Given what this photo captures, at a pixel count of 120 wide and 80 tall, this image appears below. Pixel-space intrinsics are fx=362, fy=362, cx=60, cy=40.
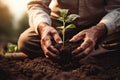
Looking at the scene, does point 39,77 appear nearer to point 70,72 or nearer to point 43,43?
point 70,72

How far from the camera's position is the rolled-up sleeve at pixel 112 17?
11.5 ft

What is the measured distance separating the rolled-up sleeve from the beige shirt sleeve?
0.60m

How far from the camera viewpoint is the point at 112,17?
3594 mm

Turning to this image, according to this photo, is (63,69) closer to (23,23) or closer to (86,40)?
(86,40)

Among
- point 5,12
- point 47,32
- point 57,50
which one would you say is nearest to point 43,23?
point 47,32

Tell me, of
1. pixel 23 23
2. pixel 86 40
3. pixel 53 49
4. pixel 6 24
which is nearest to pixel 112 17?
pixel 86 40

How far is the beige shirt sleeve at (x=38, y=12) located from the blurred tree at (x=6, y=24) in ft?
36.3

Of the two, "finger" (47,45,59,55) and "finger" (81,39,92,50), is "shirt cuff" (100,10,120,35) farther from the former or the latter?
"finger" (47,45,59,55)

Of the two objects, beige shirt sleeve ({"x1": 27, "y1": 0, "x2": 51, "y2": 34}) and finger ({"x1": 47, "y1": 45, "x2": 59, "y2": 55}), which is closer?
finger ({"x1": 47, "y1": 45, "x2": 59, "y2": 55})

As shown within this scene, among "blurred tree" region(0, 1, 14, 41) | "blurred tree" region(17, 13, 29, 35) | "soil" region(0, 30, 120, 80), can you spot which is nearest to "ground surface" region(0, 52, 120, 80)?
"soil" region(0, 30, 120, 80)

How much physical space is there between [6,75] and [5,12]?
1250cm

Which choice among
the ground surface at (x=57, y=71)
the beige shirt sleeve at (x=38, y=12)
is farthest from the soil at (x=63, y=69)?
the beige shirt sleeve at (x=38, y=12)

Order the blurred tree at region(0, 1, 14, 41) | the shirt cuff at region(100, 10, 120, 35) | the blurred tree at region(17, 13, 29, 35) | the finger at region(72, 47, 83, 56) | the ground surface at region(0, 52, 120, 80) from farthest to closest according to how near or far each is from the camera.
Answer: the blurred tree at region(0, 1, 14, 41) < the blurred tree at region(17, 13, 29, 35) < the shirt cuff at region(100, 10, 120, 35) < the finger at region(72, 47, 83, 56) < the ground surface at region(0, 52, 120, 80)

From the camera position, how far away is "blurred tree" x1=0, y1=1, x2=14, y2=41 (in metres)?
15.1
